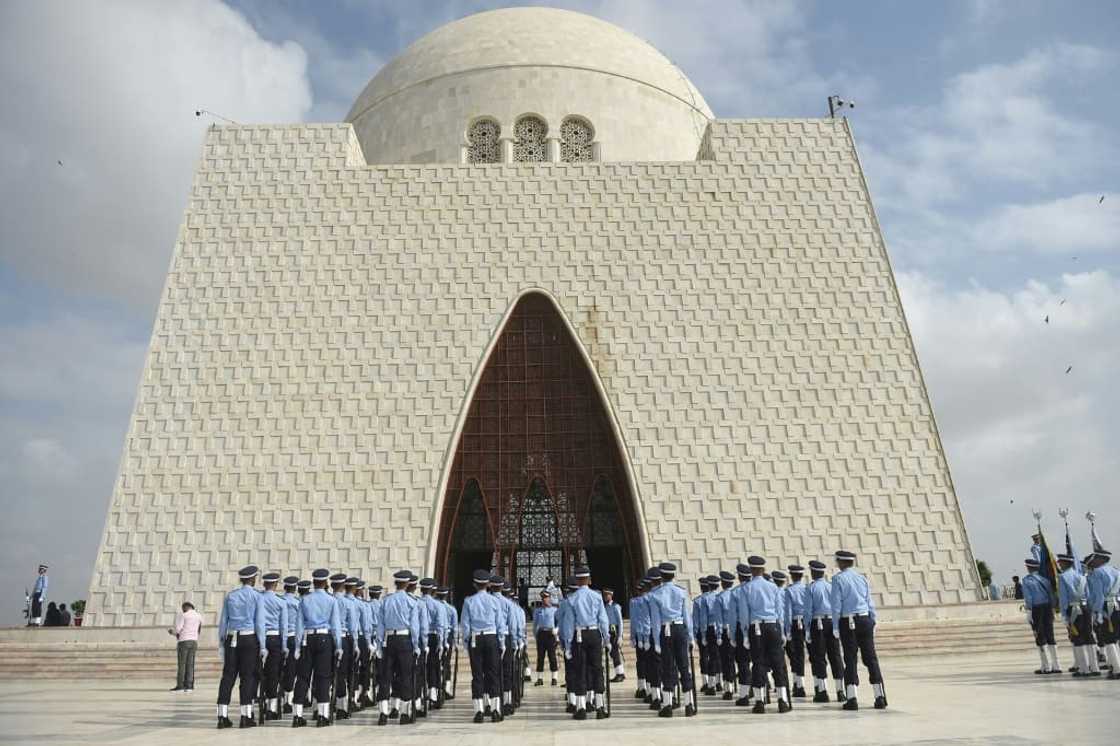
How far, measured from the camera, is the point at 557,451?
13523mm

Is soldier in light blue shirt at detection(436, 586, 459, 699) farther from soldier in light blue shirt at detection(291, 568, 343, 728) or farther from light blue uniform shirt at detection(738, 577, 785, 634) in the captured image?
light blue uniform shirt at detection(738, 577, 785, 634)

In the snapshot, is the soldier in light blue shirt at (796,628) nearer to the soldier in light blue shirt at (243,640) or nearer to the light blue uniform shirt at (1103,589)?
the light blue uniform shirt at (1103,589)

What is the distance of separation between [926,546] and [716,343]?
4376mm

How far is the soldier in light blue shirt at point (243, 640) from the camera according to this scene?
601cm

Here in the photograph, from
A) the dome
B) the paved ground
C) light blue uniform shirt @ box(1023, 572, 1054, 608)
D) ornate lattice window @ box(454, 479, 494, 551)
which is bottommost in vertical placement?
the paved ground

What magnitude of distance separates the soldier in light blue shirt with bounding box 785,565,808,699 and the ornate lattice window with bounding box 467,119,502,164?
38.8ft

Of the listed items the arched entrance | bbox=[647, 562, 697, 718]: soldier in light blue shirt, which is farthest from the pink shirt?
bbox=[647, 562, 697, 718]: soldier in light blue shirt

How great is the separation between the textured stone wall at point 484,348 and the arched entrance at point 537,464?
17.0 inches

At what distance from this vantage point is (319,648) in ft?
20.6

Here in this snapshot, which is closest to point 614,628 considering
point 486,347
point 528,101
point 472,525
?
point 472,525

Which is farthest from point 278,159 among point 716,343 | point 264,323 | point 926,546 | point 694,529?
point 926,546

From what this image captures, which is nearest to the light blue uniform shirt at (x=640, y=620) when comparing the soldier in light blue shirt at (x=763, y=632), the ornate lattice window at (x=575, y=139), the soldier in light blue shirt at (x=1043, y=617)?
the soldier in light blue shirt at (x=763, y=632)

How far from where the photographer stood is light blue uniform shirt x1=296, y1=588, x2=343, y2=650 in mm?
6363

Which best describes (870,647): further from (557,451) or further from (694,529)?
(557,451)
